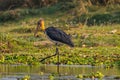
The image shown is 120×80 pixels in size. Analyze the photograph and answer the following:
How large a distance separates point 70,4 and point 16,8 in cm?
278

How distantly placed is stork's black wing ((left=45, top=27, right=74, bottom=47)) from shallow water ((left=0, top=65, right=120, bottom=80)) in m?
0.85

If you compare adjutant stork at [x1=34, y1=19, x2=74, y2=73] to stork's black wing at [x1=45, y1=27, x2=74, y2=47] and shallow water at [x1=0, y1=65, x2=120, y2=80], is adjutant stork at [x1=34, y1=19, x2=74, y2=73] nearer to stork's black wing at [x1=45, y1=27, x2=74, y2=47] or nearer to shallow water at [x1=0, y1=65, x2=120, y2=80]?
stork's black wing at [x1=45, y1=27, x2=74, y2=47]

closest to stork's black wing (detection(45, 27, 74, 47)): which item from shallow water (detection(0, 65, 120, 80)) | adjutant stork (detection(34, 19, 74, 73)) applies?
adjutant stork (detection(34, 19, 74, 73))

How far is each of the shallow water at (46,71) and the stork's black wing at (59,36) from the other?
2.78 feet

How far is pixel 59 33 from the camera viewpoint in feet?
51.0

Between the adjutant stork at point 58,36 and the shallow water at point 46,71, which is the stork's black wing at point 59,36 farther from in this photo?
the shallow water at point 46,71

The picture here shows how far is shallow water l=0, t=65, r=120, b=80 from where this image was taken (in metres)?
12.1

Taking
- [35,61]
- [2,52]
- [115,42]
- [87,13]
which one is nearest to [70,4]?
[87,13]

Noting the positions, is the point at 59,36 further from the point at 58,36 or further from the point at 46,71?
the point at 46,71

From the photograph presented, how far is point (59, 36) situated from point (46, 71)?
7.24 ft

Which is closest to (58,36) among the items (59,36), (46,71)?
(59,36)

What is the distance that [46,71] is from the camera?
529 inches

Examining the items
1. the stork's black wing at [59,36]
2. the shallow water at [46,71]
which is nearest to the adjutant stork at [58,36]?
the stork's black wing at [59,36]

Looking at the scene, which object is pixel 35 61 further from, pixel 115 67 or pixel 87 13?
pixel 87 13
